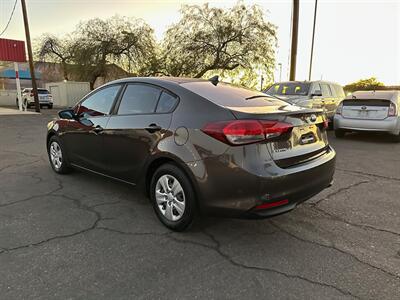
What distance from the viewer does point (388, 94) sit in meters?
9.38

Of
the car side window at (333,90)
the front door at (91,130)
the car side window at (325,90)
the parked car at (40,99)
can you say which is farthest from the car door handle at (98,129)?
the parked car at (40,99)

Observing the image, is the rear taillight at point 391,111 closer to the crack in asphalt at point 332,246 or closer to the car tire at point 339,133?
the car tire at point 339,133

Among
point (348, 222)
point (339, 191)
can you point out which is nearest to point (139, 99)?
point (348, 222)

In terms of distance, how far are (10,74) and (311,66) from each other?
45.9 meters

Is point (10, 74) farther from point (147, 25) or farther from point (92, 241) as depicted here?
point (92, 241)

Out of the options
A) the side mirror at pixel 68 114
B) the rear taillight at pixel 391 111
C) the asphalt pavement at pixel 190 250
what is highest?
the side mirror at pixel 68 114

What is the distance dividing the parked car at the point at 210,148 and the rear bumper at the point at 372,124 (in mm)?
6251

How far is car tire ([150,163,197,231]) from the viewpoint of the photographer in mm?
3182

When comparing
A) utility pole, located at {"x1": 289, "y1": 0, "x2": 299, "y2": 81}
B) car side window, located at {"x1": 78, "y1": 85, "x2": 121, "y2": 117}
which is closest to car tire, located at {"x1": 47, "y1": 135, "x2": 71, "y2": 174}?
car side window, located at {"x1": 78, "y1": 85, "x2": 121, "y2": 117}

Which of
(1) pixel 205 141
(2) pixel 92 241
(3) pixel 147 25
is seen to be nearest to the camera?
(1) pixel 205 141

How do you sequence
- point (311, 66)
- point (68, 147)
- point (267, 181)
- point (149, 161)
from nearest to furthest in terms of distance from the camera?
point (267, 181), point (149, 161), point (68, 147), point (311, 66)

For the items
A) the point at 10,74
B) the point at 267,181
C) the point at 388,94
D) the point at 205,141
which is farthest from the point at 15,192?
the point at 10,74

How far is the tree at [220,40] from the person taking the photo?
2433 cm

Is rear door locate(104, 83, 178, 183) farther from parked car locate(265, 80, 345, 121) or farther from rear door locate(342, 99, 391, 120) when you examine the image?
rear door locate(342, 99, 391, 120)
